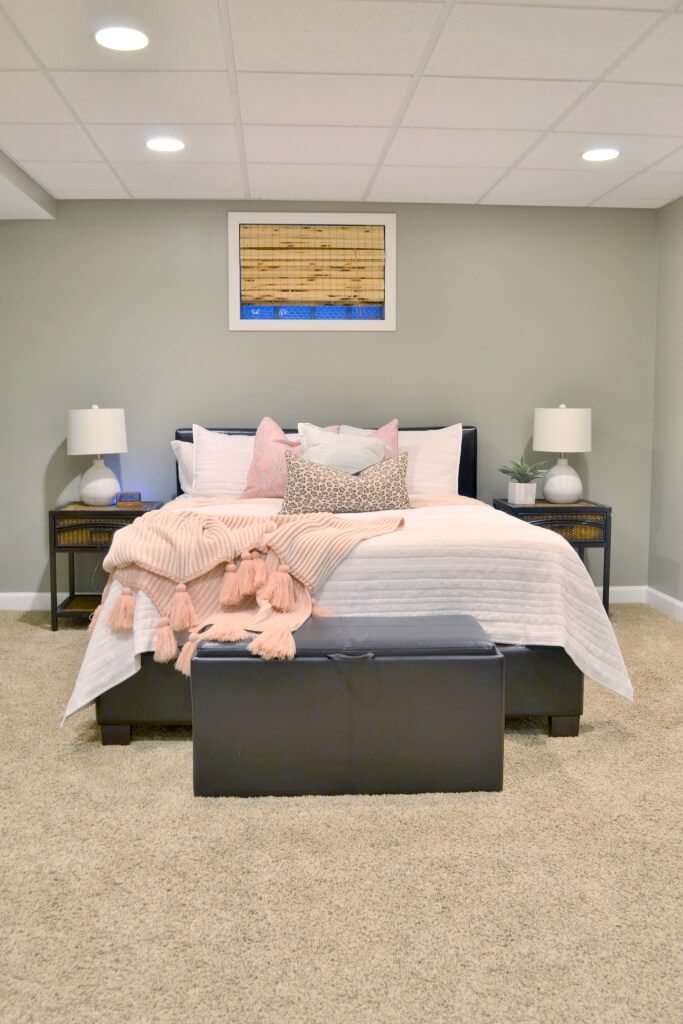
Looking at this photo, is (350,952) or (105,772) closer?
(350,952)

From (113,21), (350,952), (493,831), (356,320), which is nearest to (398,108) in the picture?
(113,21)

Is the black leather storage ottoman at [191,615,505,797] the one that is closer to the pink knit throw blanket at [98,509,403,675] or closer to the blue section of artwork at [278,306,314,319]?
the pink knit throw blanket at [98,509,403,675]

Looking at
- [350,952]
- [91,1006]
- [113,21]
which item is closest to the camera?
[91,1006]

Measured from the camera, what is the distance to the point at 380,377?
17.1ft

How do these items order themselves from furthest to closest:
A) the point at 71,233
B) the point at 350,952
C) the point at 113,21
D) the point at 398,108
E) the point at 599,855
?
the point at 71,233, the point at 398,108, the point at 113,21, the point at 599,855, the point at 350,952

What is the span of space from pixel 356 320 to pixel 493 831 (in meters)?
3.49

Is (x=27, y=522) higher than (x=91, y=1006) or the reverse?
higher

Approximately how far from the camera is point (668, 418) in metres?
5.16

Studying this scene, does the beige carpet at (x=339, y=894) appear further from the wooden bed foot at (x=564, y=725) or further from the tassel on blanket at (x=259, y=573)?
the tassel on blanket at (x=259, y=573)

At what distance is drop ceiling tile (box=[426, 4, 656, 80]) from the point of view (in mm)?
2617

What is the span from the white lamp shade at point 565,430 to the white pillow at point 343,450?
107cm

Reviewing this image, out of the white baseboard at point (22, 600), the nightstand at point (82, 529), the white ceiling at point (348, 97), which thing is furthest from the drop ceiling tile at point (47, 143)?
the white baseboard at point (22, 600)

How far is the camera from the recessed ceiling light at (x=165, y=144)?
385cm

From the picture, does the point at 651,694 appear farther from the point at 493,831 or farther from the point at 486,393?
the point at 486,393
